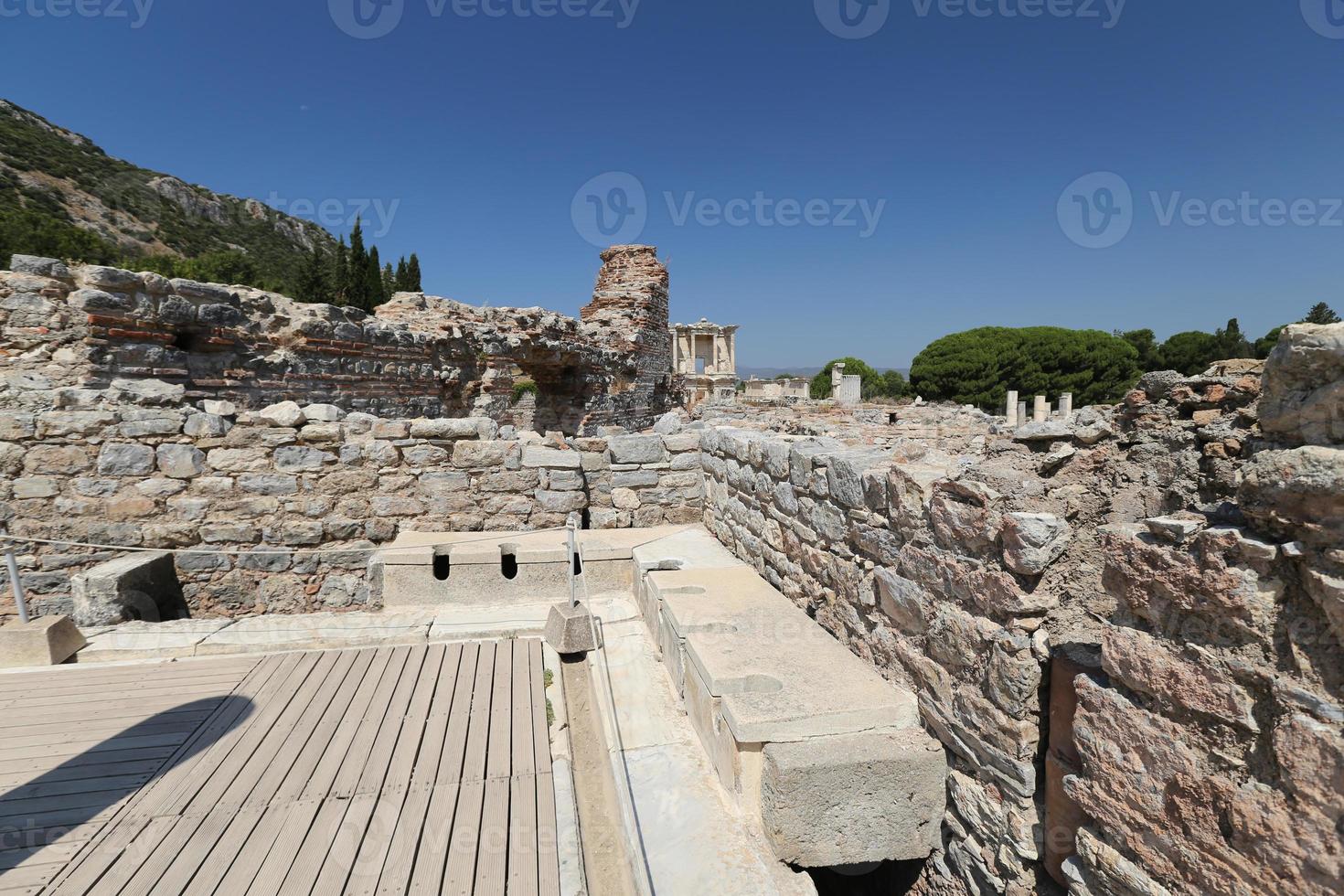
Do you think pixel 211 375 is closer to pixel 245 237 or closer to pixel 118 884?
pixel 118 884

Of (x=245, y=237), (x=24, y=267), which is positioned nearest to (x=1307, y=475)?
(x=24, y=267)

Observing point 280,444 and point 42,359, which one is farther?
point 42,359

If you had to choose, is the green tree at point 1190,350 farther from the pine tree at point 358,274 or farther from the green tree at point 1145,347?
the pine tree at point 358,274

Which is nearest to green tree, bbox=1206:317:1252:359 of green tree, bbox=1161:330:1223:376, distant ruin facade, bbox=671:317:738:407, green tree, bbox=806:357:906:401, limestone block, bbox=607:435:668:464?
green tree, bbox=1161:330:1223:376

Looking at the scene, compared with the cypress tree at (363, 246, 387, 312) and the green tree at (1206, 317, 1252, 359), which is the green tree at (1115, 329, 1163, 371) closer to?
the green tree at (1206, 317, 1252, 359)

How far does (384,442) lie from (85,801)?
287cm

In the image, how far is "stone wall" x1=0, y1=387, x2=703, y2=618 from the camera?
4254mm

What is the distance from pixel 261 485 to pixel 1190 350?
43.8 metres

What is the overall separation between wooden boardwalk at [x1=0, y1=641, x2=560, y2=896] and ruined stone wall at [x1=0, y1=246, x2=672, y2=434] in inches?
151

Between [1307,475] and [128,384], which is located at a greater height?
[128,384]

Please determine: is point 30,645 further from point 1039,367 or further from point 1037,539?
point 1039,367

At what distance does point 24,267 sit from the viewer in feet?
17.3

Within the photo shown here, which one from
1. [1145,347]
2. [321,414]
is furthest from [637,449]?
[1145,347]

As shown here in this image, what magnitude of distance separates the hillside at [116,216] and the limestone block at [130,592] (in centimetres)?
2521
